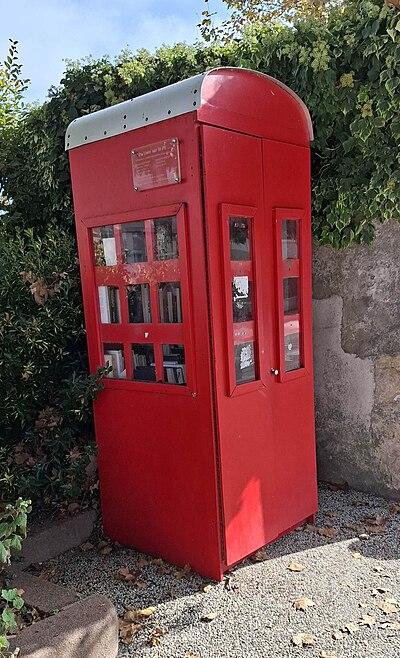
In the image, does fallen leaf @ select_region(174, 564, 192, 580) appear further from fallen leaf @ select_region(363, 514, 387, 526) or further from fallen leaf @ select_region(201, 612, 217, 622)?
fallen leaf @ select_region(363, 514, 387, 526)

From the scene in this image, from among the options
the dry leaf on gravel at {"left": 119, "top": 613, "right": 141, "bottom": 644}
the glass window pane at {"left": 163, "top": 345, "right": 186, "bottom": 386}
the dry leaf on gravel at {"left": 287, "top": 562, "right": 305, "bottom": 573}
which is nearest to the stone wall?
the dry leaf on gravel at {"left": 287, "top": 562, "right": 305, "bottom": 573}

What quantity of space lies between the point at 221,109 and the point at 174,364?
151 centimetres

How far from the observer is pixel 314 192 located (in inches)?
175

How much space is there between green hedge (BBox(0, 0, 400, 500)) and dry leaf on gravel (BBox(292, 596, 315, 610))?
164cm

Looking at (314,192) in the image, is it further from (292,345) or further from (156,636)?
(156,636)

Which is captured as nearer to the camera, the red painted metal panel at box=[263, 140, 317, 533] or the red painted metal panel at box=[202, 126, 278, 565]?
the red painted metal panel at box=[202, 126, 278, 565]

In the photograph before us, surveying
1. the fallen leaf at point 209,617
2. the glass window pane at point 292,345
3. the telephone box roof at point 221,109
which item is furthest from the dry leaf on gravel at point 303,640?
the telephone box roof at point 221,109

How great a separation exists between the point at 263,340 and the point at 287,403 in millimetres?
523

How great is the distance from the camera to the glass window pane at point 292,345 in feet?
12.7

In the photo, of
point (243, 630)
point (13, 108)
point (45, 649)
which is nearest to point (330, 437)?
point (243, 630)

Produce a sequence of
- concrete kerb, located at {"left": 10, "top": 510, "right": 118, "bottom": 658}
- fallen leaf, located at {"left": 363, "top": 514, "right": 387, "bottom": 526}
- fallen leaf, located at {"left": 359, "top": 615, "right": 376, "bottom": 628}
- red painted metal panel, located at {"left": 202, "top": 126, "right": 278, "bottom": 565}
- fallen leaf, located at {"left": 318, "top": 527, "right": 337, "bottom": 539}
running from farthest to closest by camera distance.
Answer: fallen leaf, located at {"left": 363, "top": 514, "right": 387, "bottom": 526} < fallen leaf, located at {"left": 318, "top": 527, "right": 337, "bottom": 539} < red painted metal panel, located at {"left": 202, "top": 126, "right": 278, "bottom": 565} < fallen leaf, located at {"left": 359, "top": 615, "right": 376, "bottom": 628} < concrete kerb, located at {"left": 10, "top": 510, "right": 118, "bottom": 658}

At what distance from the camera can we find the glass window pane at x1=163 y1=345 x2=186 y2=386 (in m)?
3.45

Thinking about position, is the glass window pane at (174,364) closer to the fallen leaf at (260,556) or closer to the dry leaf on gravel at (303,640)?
the fallen leaf at (260,556)

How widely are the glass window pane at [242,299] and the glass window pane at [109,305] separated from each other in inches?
32.1
